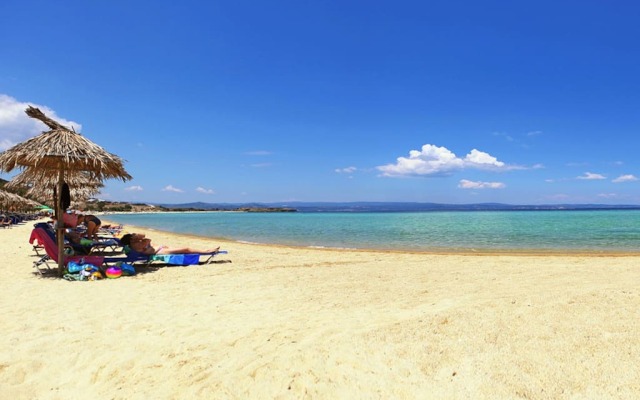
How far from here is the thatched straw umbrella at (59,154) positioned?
7.97 meters

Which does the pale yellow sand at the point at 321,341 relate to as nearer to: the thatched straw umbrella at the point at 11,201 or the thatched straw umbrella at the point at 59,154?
the thatched straw umbrella at the point at 59,154

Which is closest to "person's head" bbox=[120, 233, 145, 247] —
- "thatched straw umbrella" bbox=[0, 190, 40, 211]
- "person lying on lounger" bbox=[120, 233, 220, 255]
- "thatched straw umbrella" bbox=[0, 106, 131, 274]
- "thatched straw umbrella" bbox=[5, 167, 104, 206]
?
"person lying on lounger" bbox=[120, 233, 220, 255]

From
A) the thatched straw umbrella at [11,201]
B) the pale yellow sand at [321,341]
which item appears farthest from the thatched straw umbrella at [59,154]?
the thatched straw umbrella at [11,201]

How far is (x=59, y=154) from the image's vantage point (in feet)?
26.0

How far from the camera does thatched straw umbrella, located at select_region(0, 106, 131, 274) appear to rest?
797 cm

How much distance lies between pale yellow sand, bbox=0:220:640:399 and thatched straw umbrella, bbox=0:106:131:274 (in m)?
2.57

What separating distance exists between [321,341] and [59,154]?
7011 mm

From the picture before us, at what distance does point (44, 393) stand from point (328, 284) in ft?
16.5

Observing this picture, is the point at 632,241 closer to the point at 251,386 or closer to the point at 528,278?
the point at 528,278

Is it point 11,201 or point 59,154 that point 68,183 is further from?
point 11,201

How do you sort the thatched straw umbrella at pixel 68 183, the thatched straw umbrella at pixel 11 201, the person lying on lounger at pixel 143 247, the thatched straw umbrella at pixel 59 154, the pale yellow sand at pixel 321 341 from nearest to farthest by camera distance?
the pale yellow sand at pixel 321 341, the thatched straw umbrella at pixel 59 154, the person lying on lounger at pixel 143 247, the thatched straw umbrella at pixel 68 183, the thatched straw umbrella at pixel 11 201

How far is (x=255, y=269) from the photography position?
9773 millimetres

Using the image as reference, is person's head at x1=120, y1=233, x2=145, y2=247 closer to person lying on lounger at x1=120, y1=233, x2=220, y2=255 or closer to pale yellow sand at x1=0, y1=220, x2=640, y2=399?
person lying on lounger at x1=120, y1=233, x2=220, y2=255

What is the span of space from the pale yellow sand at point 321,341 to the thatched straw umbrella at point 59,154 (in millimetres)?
2566
